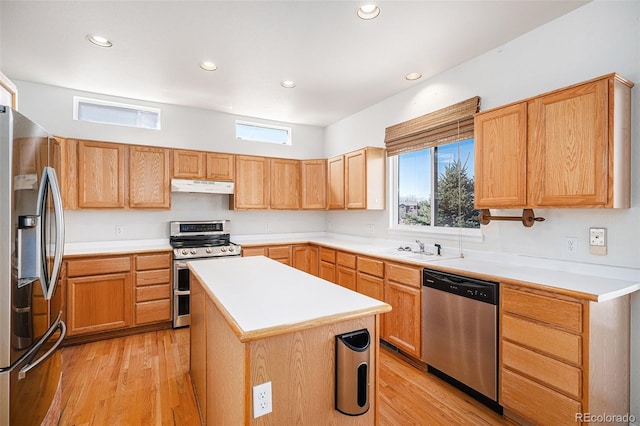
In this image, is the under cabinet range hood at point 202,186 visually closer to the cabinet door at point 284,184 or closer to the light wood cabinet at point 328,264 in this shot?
the cabinet door at point 284,184

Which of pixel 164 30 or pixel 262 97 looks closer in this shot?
pixel 164 30

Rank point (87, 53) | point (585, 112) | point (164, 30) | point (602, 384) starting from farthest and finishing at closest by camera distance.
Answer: point (87, 53)
point (164, 30)
point (585, 112)
point (602, 384)

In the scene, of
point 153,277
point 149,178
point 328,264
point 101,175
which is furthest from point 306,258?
point 101,175

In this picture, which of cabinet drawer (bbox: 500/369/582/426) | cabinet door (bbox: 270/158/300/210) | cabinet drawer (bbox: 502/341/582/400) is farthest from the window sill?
cabinet door (bbox: 270/158/300/210)

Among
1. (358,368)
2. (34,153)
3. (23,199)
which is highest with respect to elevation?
(34,153)

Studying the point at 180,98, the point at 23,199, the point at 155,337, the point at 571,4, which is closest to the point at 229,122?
the point at 180,98

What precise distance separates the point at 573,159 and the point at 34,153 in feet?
10.4

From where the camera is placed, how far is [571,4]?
7.26 ft

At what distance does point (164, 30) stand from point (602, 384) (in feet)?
12.6

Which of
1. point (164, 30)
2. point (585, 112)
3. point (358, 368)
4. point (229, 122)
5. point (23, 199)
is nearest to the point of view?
point (358, 368)

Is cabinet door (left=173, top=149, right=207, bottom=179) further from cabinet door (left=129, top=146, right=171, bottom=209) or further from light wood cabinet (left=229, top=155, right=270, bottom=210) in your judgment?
light wood cabinet (left=229, top=155, right=270, bottom=210)

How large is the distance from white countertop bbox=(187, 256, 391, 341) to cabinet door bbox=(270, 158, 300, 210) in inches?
103

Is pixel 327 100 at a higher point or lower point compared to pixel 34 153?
higher

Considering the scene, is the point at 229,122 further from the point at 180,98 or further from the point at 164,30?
the point at 164,30
